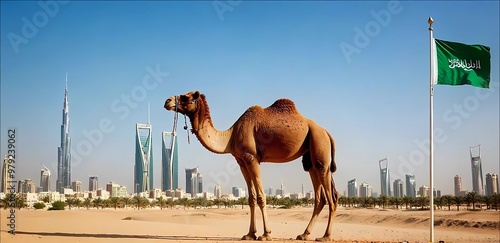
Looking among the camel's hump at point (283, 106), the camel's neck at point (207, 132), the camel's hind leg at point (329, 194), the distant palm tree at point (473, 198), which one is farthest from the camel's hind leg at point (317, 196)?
Answer: the distant palm tree at point (473, 198)

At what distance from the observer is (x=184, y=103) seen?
48.8 feet

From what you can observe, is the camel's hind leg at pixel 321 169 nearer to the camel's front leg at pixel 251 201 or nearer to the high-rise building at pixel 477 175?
the camel's front leg at pixel 251 201

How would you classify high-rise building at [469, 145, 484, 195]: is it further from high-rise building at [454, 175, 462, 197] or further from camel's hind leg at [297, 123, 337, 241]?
camel's hind leg at [297, 123, 337, 241]

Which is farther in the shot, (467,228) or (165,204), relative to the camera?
(165,204)

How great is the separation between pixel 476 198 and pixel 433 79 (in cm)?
8453

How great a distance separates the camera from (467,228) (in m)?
38.1

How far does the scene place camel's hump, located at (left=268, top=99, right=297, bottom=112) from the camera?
15.3 meters

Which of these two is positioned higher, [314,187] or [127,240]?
[314,187]

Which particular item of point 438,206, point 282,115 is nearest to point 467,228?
point 282,115

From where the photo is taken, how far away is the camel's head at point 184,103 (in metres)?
14.8

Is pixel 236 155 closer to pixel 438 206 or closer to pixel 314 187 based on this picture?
pixel 314 187

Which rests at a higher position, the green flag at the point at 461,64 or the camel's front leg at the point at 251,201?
the green flag at the point at 461,64

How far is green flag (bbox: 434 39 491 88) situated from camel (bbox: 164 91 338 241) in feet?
13.4

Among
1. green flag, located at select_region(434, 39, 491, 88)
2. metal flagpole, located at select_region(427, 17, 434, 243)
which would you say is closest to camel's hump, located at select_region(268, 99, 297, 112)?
metal flagpole, located at select_region(427, 17, 434, 243)
